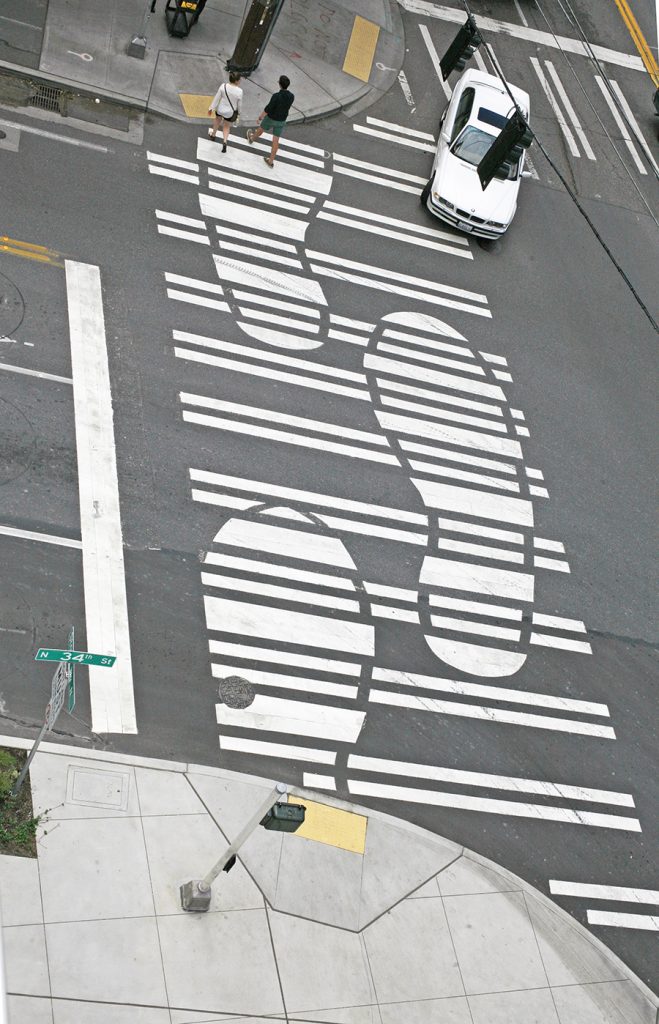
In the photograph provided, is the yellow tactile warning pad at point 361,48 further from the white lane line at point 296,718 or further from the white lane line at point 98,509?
the white lane line at point 296,718

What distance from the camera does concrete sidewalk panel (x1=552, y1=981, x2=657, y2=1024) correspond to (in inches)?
493

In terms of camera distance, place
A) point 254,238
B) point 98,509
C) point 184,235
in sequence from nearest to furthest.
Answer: point 98,509 < point 184,235 < point 254,238

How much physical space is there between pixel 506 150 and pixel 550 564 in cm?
613

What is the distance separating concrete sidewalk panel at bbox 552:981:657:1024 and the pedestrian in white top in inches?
592

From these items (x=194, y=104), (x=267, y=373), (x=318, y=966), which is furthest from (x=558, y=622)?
(x=194, y=104)

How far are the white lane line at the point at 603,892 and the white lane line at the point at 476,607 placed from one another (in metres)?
3.76

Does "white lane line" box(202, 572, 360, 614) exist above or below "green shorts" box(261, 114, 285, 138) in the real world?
below

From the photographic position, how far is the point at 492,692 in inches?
584

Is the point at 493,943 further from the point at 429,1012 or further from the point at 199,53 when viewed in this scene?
the point at 199,53

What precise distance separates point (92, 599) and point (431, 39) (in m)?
16.8

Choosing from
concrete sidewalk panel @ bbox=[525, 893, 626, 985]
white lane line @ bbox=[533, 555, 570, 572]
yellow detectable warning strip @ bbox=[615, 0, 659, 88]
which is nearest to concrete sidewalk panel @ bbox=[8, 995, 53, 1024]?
concrete sidewalk panel @ bbox=[525, 893, 626, 985]

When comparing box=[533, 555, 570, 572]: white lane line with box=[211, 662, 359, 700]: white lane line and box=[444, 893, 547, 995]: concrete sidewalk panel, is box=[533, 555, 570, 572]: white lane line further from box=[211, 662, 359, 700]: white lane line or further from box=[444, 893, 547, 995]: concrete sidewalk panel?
box=[444, 893, 547, 995]: concrete sidewalk panel

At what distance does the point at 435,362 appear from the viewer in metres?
18.5

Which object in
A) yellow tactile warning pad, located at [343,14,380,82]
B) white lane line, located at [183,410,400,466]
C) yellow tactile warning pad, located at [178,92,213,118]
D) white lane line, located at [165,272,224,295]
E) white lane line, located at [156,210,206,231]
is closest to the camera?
white lane line, located at [183,410,400,466]
